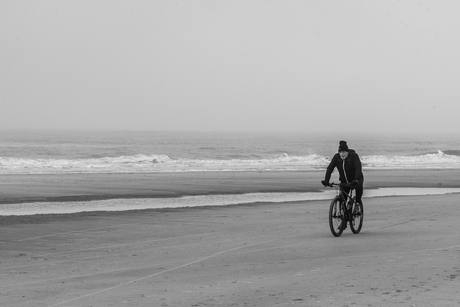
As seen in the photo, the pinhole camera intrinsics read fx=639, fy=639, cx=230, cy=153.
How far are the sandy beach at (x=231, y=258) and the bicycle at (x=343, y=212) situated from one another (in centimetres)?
36

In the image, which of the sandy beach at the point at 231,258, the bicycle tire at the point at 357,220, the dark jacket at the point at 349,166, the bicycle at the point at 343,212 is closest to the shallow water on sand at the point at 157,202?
the sandy beach at the point at 231,258

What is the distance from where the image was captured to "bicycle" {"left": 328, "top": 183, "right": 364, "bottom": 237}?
12.5 m

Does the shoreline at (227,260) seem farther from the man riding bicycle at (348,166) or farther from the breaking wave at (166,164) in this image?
the breaking wave at (166,164)

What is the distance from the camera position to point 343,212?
12.8 metres

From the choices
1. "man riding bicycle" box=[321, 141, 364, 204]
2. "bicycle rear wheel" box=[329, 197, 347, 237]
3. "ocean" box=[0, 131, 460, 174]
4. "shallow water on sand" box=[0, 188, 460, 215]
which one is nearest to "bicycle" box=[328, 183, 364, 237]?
"bicycle rear wheel" box=[329, 197, 347, 237]

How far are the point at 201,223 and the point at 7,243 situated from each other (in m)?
4.85

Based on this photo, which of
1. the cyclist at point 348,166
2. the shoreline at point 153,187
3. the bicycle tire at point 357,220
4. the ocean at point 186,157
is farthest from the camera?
the ocean at point 186,157

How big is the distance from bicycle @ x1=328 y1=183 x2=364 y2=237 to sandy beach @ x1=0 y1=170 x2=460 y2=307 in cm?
36

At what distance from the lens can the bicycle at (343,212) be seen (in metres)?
12.5

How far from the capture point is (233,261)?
33.1ft

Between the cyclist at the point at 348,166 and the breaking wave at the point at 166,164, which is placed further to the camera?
the breaking wave at the point at 166,164

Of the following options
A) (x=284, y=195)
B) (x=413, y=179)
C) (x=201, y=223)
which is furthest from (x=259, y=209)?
(x=413, y=179)

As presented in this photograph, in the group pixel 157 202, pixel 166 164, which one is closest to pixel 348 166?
pixel 157 202

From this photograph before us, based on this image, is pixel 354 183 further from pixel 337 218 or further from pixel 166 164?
pixel 166 164
